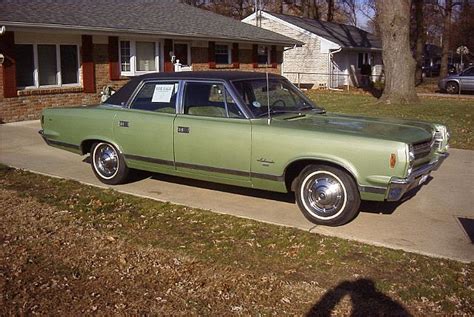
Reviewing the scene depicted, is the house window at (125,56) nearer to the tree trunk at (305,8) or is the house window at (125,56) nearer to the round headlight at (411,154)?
the round headlight at (411,154)

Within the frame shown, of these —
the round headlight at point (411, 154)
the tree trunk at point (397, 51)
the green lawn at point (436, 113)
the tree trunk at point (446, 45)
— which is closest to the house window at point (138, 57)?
the green lawn at point (436, 113)

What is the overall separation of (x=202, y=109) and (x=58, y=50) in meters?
10.3

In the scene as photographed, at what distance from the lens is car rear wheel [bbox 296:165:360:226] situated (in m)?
5.67

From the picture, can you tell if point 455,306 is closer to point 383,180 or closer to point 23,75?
point 383,180

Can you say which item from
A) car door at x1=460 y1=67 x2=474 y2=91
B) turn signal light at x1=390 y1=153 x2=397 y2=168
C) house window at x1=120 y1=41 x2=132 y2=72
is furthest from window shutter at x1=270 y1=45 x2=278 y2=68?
turn signal light at x1=390 y1=153 x2=397 y2=168

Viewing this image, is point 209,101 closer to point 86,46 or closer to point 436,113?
point 86,46

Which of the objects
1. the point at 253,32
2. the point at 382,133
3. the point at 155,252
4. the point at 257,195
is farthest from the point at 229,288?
the point at 253,32

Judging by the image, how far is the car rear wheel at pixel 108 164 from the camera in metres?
7.35

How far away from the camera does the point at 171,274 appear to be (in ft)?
14.8

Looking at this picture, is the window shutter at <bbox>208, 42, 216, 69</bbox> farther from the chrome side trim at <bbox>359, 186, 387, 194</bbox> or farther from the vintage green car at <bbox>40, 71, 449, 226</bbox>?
the chrome side trim at <bbox>359, 186, 387, 194</bbox>

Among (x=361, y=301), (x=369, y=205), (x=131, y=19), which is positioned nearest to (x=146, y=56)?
(x=131, y=19)

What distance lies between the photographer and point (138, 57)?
18.8 metres

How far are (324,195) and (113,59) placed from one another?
1284 centimetres

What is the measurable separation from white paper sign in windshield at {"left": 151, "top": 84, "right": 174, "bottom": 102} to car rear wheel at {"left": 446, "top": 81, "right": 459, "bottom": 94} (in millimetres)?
25755
